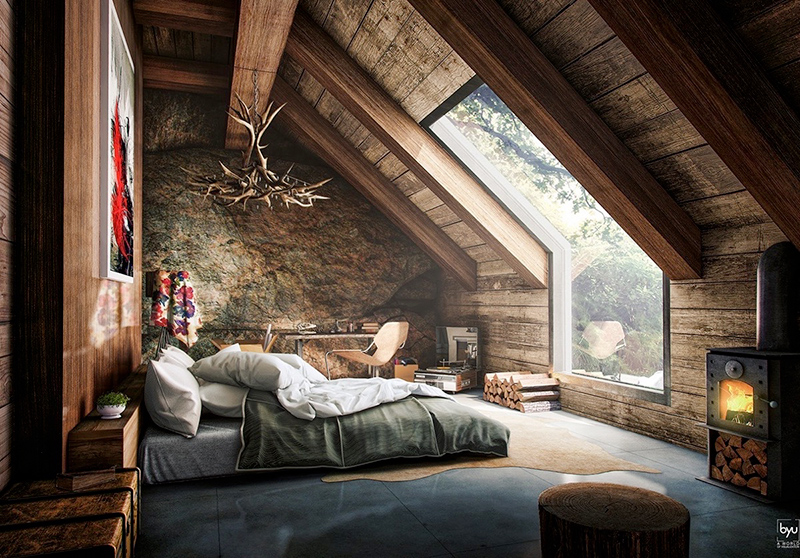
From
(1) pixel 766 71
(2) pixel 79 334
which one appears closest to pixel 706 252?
(1) pixel 766 71

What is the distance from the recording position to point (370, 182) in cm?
682

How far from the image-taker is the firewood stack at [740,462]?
321 cm

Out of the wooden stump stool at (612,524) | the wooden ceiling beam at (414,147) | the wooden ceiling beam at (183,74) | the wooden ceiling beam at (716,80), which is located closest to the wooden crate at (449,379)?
the wooden ceiling beam at (414,147)

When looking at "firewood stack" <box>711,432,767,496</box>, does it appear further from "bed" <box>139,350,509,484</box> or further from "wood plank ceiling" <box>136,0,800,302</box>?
"wood plank ceiling" <box>136,0,800,302</box>

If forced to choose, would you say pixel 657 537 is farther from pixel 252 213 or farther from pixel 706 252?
pixel 252 213

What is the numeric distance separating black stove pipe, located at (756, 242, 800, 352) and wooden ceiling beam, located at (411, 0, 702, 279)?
2.47ft

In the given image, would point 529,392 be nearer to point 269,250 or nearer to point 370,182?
point 370,182

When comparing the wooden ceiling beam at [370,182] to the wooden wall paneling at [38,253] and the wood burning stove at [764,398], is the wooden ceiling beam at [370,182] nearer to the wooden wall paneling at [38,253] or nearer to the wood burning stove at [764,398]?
the wooden wall paneling at [38,253]

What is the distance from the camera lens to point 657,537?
5.84 ft

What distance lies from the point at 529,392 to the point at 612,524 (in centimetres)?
398

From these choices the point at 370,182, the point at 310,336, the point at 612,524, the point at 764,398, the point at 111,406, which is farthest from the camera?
the point at 310,336

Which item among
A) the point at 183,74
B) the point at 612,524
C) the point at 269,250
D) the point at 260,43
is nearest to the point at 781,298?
the point at 612,524

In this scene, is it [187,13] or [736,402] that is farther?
[187,13]

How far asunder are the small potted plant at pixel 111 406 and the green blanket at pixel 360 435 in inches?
34.4
